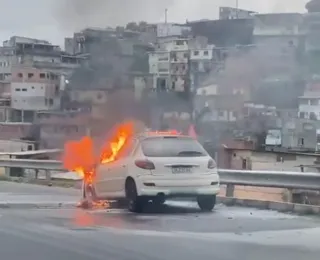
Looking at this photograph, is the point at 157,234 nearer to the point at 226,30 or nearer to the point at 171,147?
the point at 171,147

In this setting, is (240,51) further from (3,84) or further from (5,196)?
(3,84)

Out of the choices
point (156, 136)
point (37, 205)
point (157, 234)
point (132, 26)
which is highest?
point (132, 26)

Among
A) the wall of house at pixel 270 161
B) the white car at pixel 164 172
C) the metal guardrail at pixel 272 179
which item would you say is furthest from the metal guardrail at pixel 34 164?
the white car at pixel 164 172

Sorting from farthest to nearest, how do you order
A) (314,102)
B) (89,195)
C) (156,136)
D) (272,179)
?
(314,102), (89,195), (272,179), (156,136)

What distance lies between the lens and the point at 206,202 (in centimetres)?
1456

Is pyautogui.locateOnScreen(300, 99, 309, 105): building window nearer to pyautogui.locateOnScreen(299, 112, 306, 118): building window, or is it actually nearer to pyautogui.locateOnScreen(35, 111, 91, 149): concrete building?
Result: pyautogui.locateOnScreen(299, 112, 306, 118): building window

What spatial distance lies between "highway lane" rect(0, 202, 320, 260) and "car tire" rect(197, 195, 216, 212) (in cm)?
25

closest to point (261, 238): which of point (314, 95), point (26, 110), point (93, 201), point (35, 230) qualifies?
point (35, 230)

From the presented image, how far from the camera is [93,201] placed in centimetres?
1662

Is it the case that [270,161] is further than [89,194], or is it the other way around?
[270,161]

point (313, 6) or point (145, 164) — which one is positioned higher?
point (313, 6)

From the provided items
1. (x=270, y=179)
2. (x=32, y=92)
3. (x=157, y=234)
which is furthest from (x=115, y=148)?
(x=32, y=92)

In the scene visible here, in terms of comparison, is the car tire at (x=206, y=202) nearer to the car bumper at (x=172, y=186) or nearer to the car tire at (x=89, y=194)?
the car bumper at (x=172, y=186)

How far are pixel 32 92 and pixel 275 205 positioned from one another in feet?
43.5
